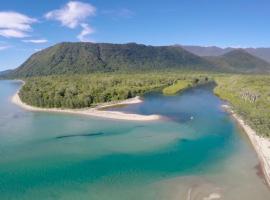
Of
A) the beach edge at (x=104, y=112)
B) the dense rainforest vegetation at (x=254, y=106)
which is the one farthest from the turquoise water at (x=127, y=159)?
the beach edge at (x=104, y=112)

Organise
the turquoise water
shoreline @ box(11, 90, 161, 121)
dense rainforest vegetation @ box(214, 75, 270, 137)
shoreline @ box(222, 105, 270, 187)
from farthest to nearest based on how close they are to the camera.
→ shoreline @ box(11, 90, 161, 121) → dense rainforest vegetation @ box(214, 75, 270, 137) → shoreline @ box(222, 105, 270, 187) → the turquoise water

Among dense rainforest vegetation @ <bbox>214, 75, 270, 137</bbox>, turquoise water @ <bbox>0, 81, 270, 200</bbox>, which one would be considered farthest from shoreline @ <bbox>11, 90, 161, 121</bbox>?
Answer: dense rainforest vegetation @ <bbox>214, 75, 270, 137</bbox>

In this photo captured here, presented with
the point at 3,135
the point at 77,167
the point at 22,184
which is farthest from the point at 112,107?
the point at 22,184

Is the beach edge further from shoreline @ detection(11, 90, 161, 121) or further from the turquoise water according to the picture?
the turquoise water

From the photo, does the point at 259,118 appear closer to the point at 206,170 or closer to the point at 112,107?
the point at 206,170

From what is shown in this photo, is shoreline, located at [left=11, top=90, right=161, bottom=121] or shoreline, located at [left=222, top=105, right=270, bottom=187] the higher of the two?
shoreline, located at [left=11, top=90, right=161, bottom=121]

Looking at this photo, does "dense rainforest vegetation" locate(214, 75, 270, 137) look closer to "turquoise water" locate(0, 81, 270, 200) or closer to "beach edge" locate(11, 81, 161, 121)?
"turquoise water" locate(0, 81, 270, 200)

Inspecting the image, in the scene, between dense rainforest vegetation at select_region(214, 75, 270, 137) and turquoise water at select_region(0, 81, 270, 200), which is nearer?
turquoise water at select_region(0, 81, 270, 200)

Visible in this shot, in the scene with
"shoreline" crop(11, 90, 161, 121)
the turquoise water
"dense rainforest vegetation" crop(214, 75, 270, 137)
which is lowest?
the turquoise water

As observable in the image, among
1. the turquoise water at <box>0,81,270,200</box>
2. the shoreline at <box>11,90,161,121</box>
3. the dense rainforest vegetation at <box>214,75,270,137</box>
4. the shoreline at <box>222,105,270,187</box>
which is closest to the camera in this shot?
the turquoise water at <box>0,81,270,200</box>
